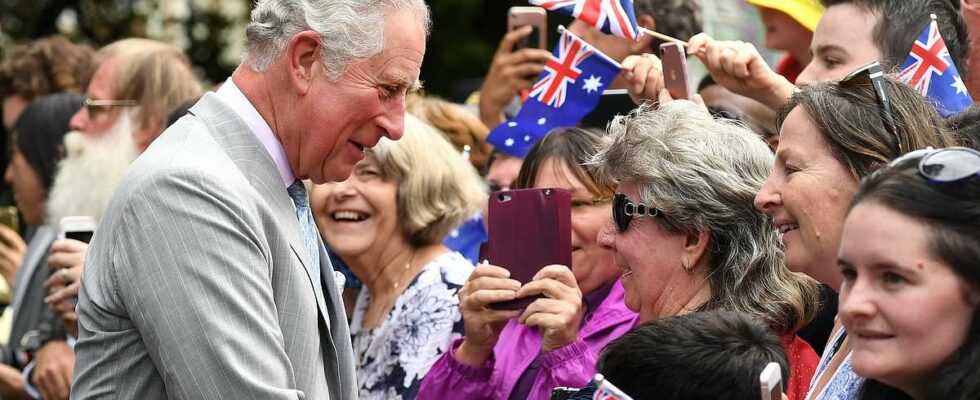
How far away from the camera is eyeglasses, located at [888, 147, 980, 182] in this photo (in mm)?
2262

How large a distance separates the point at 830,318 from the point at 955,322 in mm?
1777

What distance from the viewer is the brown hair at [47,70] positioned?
26.8 feet

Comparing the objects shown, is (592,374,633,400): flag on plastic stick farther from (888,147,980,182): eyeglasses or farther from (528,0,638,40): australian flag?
(528,0,638,40): australian flag

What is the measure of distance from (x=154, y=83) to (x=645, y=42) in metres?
2.51

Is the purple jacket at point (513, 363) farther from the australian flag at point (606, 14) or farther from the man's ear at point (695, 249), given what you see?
the australian flag at point (606, 14)

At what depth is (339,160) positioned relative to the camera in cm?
333

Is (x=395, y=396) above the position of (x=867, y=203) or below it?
below

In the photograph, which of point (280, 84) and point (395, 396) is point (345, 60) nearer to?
point (280, 84)

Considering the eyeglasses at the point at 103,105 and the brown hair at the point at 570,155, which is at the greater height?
the brown hair at the point at 570,155

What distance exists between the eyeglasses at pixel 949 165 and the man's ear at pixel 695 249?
1253 millimetres

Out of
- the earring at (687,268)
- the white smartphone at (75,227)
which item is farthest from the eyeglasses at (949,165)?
the white smartphone at (75,227)

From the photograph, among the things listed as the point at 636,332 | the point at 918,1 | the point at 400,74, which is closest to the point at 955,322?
the point at 636,332

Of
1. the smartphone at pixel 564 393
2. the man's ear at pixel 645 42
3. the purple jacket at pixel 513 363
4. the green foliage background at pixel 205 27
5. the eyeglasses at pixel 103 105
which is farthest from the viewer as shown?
the green foliage background at pixel 205 27

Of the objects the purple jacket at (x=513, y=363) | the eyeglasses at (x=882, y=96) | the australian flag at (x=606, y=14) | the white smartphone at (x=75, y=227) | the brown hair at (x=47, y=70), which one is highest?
the eyeglasses at (x=882, y=96)
